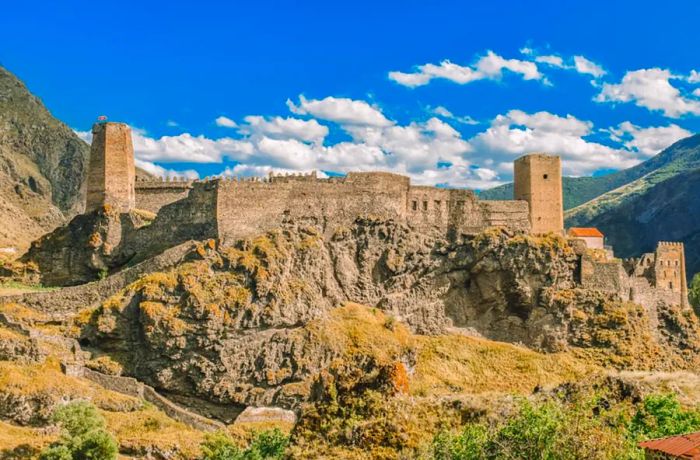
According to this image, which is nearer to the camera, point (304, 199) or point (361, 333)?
point (361, 333)

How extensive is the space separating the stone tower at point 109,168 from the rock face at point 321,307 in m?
9.47

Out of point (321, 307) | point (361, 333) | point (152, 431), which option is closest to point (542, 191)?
point (361, 333)

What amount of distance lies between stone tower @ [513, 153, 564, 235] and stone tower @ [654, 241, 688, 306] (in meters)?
9.96

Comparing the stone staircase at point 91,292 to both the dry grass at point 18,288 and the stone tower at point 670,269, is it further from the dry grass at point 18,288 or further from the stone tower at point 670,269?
the stone tower at point 670,269

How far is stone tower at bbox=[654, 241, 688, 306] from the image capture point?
7094 cm

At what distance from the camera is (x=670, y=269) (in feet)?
237

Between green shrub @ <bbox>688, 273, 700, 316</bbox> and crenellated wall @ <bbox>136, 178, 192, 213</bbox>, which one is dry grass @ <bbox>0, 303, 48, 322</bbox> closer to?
crenellated wall @ <bbox>136, 178, 192, 213</bbox>

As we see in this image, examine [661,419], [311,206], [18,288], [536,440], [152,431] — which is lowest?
[152,431]

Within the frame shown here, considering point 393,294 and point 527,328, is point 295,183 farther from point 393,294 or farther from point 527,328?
point 527,328

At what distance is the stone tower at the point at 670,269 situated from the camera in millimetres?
70938

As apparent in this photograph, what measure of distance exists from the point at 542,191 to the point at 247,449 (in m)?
41.6

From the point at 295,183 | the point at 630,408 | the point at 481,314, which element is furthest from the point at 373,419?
the point at 481,314

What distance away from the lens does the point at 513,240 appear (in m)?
64.0

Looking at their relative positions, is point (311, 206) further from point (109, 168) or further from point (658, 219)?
point (658, 219)
